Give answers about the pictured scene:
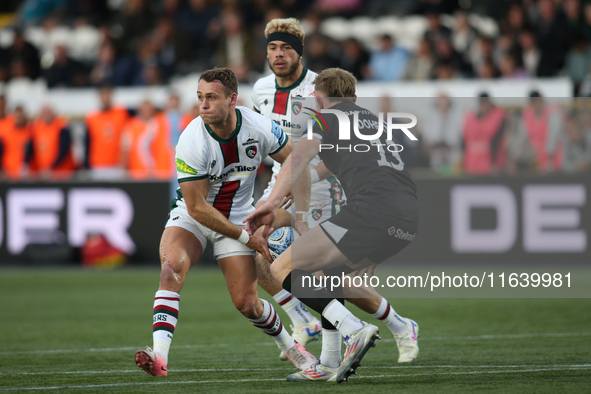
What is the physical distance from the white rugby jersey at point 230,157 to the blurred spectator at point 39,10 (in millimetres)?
15738

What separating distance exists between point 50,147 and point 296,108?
8609 mm

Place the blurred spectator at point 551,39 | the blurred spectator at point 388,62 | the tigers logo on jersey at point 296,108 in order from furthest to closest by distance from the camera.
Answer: the blurred spectator at point 388,62, the blurred spectator at point 551,39, the tigers logo on jersey at point 296,108

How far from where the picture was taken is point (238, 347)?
24.0 ft

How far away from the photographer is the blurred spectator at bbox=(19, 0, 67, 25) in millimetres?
20462

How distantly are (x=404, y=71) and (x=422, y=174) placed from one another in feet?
10.7

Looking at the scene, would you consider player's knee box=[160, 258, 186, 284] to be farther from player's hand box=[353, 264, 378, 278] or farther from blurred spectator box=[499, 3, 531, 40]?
blurred spectator box=[499, 3, 531, 40]

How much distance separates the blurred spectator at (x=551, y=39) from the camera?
45.7ft

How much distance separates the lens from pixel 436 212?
11.6 metres

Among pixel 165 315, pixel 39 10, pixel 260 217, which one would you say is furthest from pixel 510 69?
pixel 39 10

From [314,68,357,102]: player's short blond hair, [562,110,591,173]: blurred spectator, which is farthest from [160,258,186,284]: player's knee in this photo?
[562,110,591,173]: blurred spectator

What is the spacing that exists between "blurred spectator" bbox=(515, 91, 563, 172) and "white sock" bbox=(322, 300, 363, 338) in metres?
6.95

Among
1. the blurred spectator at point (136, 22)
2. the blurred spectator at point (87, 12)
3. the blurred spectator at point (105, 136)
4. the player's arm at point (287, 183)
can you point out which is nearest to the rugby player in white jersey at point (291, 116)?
the player's arm at point (287, 183)

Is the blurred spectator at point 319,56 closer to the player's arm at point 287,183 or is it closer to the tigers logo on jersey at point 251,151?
the tigers logo on jersey at point 251,151

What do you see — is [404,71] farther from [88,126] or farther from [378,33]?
[88,126]
